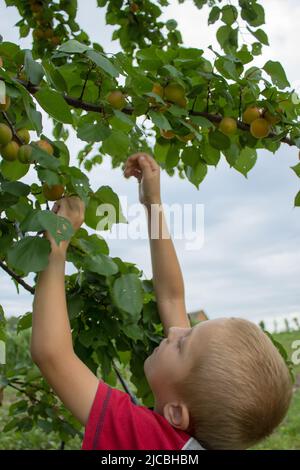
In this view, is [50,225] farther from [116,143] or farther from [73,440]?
[73,440]

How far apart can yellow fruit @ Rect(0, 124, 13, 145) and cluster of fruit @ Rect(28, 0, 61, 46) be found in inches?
86.7

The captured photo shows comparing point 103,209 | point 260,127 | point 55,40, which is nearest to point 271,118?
point 260,127

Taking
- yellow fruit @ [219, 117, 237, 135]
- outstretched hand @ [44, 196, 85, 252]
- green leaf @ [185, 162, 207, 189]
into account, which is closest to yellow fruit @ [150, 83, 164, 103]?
yellow fruit @ [219, 117, 237, 135]

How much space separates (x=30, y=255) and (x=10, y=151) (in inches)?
10.6

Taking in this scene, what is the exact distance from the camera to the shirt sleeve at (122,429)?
4.34 feet

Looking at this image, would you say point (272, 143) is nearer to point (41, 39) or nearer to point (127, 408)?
point (127, 408)

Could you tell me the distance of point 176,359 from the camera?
144 cm

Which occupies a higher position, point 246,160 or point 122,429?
point 246,160

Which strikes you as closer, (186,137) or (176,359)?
(176,359)

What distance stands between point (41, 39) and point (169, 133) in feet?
6.22

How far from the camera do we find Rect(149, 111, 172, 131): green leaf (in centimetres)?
152

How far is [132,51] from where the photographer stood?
3.77 meters

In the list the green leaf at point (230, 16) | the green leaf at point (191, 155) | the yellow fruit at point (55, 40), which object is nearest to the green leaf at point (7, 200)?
the green leaf at point (191, 155)

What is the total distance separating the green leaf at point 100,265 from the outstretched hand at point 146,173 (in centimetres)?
40
